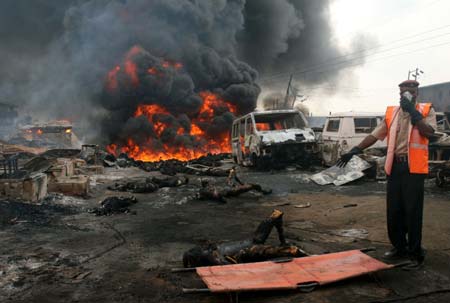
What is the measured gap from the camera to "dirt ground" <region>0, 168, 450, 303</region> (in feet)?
10.3

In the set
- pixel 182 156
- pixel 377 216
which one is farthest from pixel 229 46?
pixel 377 216

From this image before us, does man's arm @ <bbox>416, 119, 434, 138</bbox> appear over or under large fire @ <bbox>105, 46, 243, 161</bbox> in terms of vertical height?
under

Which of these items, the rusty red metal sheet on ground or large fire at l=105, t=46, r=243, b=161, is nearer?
the rusty red metal sheet on ground

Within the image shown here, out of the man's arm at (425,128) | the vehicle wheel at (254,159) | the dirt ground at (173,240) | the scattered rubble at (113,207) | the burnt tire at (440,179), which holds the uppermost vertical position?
the man's arm at (425,128)

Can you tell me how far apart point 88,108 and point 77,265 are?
94.4ft

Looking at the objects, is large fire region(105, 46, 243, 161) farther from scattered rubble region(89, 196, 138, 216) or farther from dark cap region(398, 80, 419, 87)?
dark cap region(398, 80, 419, 87)

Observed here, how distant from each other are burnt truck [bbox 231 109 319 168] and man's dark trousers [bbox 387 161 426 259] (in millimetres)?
7513

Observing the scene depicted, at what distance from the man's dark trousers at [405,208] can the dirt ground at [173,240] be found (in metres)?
0.26

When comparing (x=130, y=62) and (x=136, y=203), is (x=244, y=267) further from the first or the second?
(x=130, y=62)

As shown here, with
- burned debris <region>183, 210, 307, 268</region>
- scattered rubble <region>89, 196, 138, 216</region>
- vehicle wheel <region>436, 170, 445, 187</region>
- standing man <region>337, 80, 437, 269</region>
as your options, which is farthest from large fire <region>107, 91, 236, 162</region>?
standing man <region>337, 80, 437, 269</region>

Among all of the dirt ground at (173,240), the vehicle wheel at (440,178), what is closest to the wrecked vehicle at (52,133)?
the dirt ground at (173,240)

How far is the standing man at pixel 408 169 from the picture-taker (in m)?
3.75

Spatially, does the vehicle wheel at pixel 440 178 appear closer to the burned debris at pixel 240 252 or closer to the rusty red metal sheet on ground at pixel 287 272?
the rusty red metal sheet on ground at pixel 287 272

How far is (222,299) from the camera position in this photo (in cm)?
299
